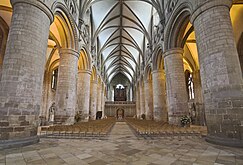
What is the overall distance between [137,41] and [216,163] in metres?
22.0

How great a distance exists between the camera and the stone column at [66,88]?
946cm

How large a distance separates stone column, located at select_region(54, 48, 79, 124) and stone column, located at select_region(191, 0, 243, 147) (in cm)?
876

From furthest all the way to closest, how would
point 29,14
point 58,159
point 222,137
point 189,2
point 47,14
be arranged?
point 189,2, point 47,14, point 29,14, point 222,137, point 58,159

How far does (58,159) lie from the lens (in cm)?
305

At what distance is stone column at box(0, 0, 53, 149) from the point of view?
182 inches

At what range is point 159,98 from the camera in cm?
1388

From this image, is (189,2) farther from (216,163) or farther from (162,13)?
(216,163)

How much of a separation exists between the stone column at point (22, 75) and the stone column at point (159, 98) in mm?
11201

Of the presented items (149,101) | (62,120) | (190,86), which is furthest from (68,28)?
(190,86)

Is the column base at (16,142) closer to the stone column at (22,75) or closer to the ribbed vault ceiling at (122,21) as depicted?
the stone column at (22,75)

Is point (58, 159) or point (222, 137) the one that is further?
point (222, 137)

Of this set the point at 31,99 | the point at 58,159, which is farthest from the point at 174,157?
the point at 31,99

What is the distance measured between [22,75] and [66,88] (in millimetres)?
4834

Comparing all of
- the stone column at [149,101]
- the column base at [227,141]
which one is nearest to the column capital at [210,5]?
the column base at [227,141]
